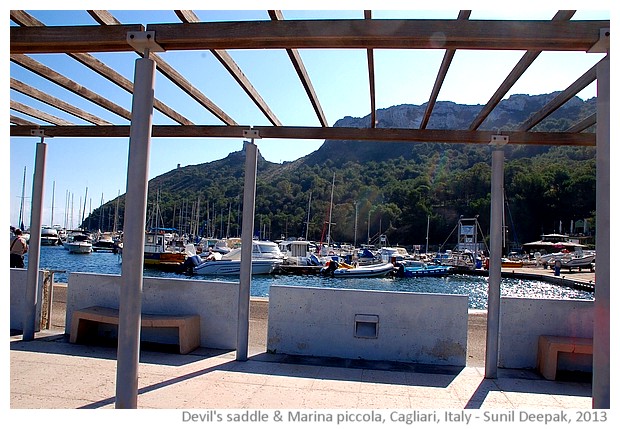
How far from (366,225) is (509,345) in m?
69.1

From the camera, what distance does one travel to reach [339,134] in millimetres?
6176

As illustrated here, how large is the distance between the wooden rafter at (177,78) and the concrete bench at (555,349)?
4575mm

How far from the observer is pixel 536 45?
130 inches

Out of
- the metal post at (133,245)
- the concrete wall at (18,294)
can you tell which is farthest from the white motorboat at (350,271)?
the metal post at (133,245)

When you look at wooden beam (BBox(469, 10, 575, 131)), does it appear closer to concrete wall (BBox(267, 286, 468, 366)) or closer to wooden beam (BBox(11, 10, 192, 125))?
concrete wall (BBox(267, 286, 468, 366))

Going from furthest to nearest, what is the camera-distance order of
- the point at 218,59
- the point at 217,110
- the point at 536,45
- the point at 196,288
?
the point at 196,288
the point at 217,110
the point at 218,59
the point at 536,45

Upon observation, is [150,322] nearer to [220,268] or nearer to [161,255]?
[220,268]

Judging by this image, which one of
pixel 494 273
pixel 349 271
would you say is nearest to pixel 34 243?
pixel 494 273

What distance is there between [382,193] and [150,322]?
215 feet

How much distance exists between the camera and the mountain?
58031mm

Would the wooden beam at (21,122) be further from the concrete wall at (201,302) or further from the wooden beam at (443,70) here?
the wooden beam at (443,70)

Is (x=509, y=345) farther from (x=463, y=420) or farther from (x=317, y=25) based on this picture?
(x=317, y=25)

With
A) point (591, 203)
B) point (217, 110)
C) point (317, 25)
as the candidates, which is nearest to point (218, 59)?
point (317, 25)

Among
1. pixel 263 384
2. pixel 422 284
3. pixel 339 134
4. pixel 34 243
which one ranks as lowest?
pixel 422 284
